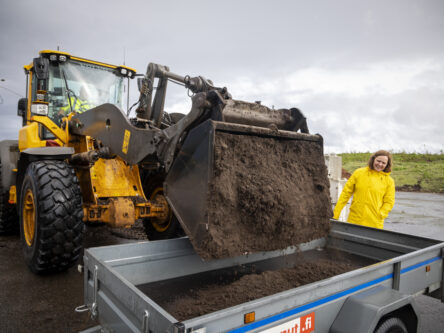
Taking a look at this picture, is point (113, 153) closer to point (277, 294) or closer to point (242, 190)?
point (242, 190)

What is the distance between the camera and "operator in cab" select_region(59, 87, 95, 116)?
518 centimetres

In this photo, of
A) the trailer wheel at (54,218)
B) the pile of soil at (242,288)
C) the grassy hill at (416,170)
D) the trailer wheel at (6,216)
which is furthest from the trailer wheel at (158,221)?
the grassy hill at (416,170)

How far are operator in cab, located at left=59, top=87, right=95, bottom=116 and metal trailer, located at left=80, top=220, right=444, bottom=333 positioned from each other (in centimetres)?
322

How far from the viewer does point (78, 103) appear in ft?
17.2

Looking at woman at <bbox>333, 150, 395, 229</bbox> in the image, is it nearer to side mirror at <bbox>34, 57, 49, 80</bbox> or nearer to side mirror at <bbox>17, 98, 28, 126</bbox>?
side mirror at <bbox>34, 57, 49, 80</bbox>

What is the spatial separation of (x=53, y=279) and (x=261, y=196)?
2.76 m

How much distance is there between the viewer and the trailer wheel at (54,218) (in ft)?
12.0

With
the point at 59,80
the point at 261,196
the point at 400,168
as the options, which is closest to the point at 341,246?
the point at 261,196

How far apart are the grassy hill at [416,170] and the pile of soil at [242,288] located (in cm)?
1468

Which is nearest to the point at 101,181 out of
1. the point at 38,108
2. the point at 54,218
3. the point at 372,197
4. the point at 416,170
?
the point at 54,218

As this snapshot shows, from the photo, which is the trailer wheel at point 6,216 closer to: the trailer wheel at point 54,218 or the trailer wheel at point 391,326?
the trailer wheel at point 54,218

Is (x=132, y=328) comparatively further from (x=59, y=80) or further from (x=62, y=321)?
(x=59, y=80)

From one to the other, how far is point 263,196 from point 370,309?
3.66 ft

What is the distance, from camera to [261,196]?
2.81 metres
